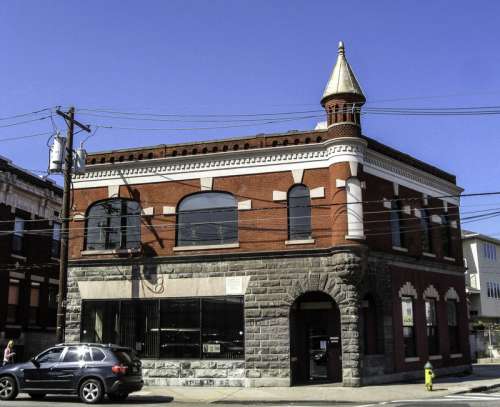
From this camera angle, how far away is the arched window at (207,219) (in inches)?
955

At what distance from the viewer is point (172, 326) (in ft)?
78.8

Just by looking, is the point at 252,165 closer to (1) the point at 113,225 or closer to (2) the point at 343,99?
(2) the point at 343,99

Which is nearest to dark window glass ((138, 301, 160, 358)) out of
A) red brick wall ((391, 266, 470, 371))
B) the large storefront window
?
the large storefront window

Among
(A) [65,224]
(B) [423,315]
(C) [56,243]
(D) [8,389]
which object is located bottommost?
(D) [8,389]

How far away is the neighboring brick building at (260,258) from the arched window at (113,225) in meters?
0.06

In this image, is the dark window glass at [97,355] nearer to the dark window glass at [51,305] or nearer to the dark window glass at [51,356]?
the dark window glass at [51,356]

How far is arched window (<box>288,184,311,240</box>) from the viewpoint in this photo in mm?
23422

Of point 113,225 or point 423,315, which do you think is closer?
point 113,225

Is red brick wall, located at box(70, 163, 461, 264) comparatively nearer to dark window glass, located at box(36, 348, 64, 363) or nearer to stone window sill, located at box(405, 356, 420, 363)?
stone window sill, located at box(405, 356, 420, 363)

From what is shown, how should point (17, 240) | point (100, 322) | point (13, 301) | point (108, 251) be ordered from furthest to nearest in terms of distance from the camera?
point (17, 240), point (13, 301), point (108, 251), point (100, 322)

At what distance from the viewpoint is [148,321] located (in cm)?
2438

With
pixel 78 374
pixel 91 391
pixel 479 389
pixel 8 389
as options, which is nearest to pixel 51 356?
pixel 78 374

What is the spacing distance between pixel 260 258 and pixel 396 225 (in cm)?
632

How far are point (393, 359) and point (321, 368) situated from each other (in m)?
2.87
